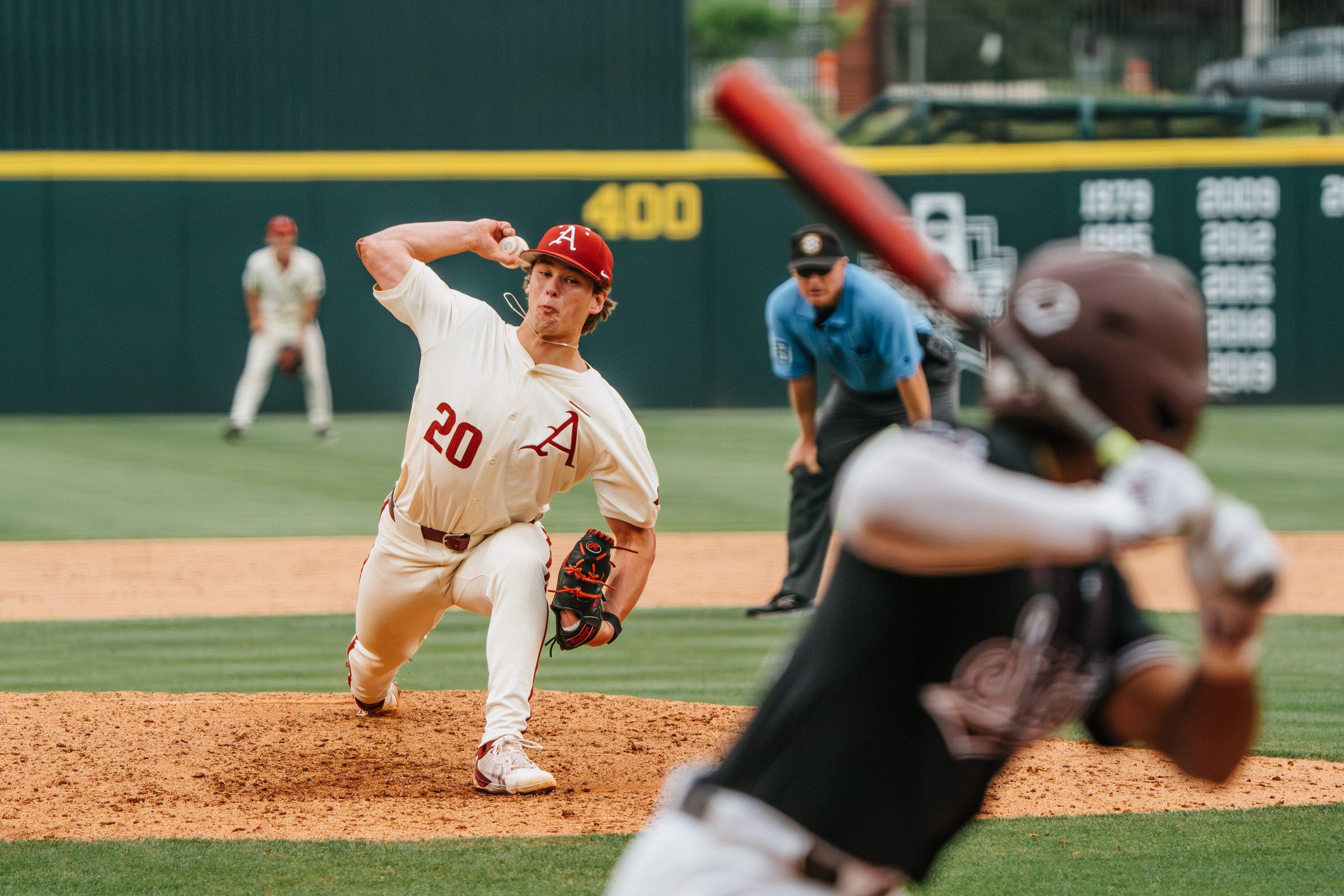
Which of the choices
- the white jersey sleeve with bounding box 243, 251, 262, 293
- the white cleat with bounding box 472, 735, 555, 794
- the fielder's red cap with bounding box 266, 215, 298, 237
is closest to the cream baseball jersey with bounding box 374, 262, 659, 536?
the white cleat with bounding box 472, 735, 555, 794

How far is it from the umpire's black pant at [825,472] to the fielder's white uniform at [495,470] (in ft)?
9.58

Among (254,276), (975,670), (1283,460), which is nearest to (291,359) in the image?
(254,276)

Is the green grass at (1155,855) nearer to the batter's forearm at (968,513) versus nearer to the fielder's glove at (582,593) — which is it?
the fielder's glove at (582,593)

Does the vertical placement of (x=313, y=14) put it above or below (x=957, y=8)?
below

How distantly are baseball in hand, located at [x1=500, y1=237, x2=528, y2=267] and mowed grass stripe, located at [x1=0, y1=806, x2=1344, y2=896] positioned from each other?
1786mm

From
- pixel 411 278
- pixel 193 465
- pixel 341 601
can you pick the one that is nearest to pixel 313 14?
pixel 193 465

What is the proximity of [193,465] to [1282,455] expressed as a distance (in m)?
9.54

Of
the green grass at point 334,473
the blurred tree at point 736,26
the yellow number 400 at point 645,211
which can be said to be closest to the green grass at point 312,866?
the green grass at point 334,473

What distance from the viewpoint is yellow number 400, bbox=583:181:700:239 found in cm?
1784

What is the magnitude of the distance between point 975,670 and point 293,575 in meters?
7.73

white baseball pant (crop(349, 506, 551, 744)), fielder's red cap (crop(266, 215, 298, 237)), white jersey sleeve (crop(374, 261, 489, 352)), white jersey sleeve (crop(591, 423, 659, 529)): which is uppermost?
fielder's red cap (crop(266, 215, 298, 237))

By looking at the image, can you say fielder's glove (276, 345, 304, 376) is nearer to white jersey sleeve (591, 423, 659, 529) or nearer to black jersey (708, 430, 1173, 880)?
white jersey sleeve (591, 423, 659, 529)

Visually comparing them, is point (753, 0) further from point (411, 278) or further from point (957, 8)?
point (411, 278)

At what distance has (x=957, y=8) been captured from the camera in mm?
28391
